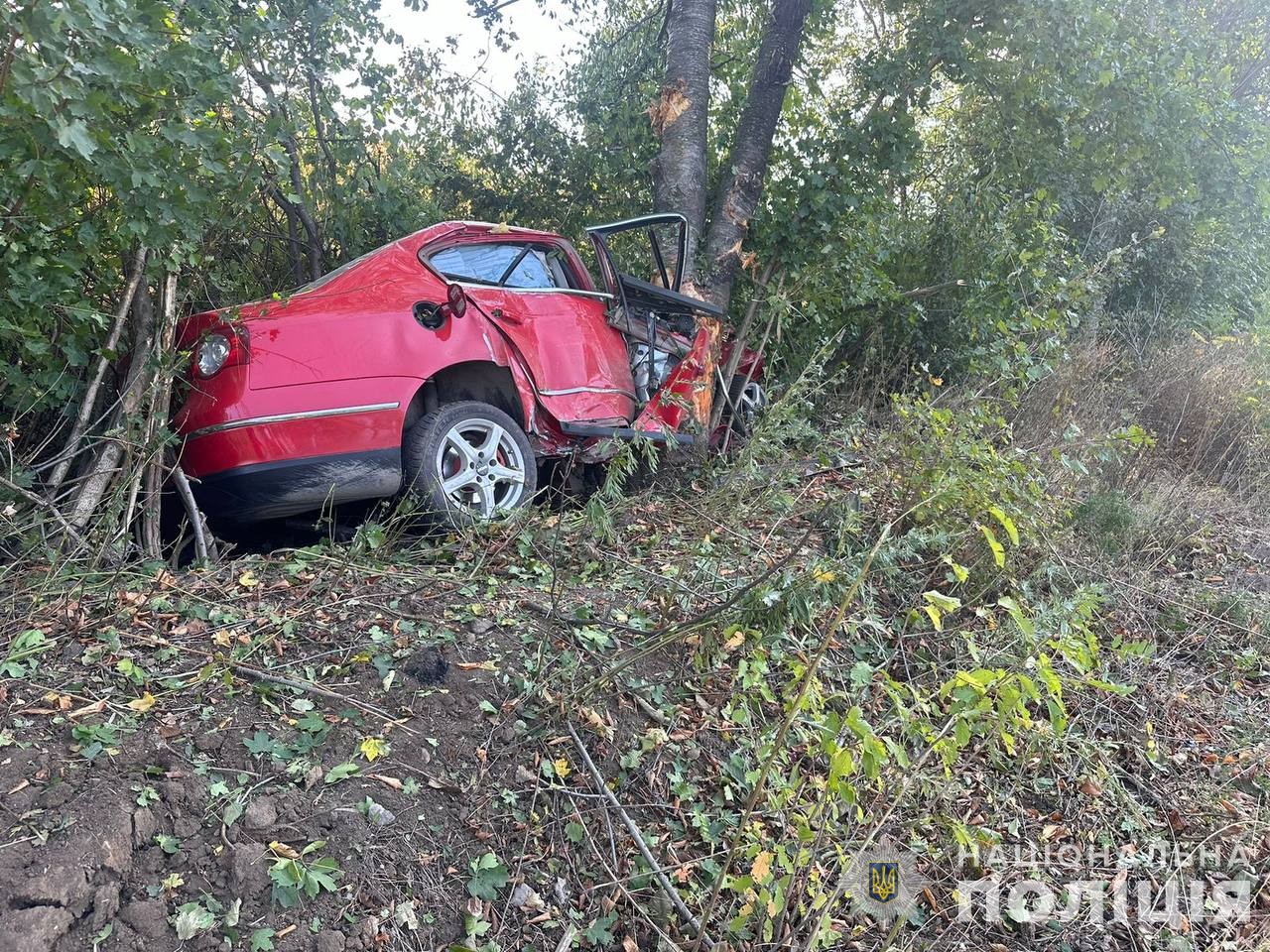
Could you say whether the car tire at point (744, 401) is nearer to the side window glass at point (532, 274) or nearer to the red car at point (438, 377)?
the red car at point (438, 377)

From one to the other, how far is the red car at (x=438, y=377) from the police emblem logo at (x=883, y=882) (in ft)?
8.66

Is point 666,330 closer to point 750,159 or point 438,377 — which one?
point 750,159

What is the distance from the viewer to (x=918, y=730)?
2951 mm

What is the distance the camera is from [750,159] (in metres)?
6.93

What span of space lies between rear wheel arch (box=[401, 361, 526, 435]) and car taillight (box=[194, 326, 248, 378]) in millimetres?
996

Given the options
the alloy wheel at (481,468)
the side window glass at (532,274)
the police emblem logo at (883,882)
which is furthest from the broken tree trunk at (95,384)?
the police emblem logo at (883,882)

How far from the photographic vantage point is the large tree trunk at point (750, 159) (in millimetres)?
6906

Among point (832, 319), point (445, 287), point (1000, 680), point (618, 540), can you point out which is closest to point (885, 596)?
point (618, 540)

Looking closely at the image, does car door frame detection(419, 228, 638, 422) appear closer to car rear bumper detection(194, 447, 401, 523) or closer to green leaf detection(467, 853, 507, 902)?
car rear bumper detection(194, 447, 401, 523)

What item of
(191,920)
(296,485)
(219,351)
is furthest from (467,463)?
(191,920)

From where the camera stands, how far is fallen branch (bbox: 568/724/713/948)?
281cm

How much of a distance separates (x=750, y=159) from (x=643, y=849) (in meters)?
5.42

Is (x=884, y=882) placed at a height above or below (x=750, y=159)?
below

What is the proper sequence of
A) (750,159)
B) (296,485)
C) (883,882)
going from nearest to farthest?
(883,882)
(296,485)
(750,159)
